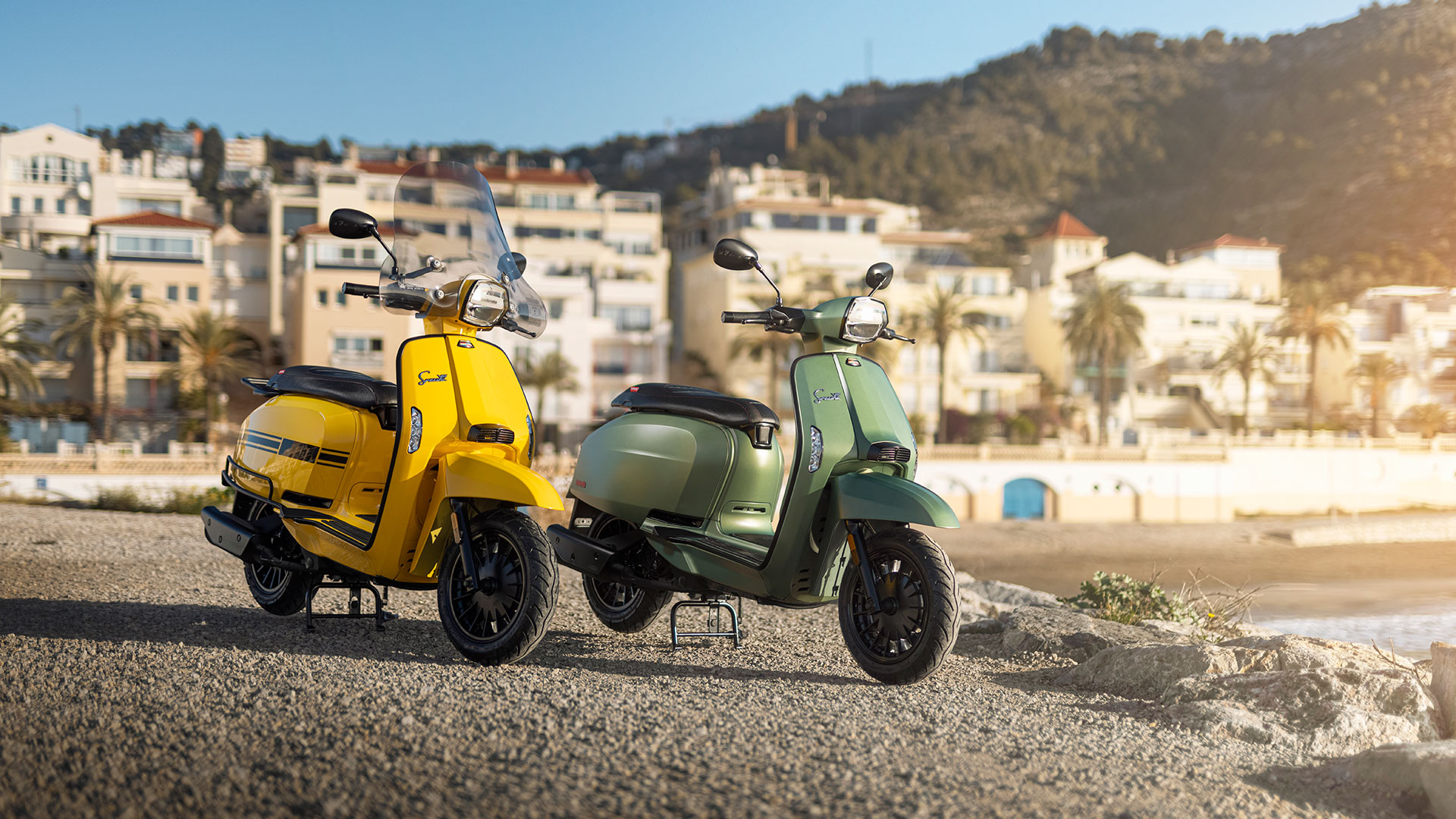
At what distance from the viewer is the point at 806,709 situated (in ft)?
15.7

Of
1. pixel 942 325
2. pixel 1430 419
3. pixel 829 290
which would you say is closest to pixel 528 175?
pixel 829 290

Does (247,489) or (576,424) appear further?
(576,424)

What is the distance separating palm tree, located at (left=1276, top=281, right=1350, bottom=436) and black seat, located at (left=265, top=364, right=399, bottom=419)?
59.9m

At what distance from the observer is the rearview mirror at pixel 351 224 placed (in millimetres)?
5918

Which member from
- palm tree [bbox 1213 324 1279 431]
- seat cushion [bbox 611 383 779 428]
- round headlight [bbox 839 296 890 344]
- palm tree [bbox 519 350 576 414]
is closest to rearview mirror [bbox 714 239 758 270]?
round headlight [bbox 839 296 890 344]

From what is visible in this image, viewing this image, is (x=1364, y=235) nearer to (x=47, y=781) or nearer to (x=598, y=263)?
(x=598, y=263)

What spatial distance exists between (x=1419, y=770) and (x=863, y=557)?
2.21 m

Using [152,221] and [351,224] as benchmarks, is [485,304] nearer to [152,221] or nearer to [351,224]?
[351,224]

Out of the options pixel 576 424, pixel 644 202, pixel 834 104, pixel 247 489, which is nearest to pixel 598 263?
pixel 644 202

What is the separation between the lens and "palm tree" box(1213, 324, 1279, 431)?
2307 inches

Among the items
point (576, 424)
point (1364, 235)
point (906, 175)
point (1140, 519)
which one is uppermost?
point (906, 175)

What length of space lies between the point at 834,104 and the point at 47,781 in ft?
661

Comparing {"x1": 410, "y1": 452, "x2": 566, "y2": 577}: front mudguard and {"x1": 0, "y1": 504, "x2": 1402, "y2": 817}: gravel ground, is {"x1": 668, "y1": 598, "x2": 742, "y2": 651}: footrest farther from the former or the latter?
{"x1": 410, "y1": 452, "x2": 566, "y2": 577}: front mudguard

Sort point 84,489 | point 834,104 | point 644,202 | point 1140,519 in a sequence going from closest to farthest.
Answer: point 84,489
point 1140,519
point 644,202
point 834,104
